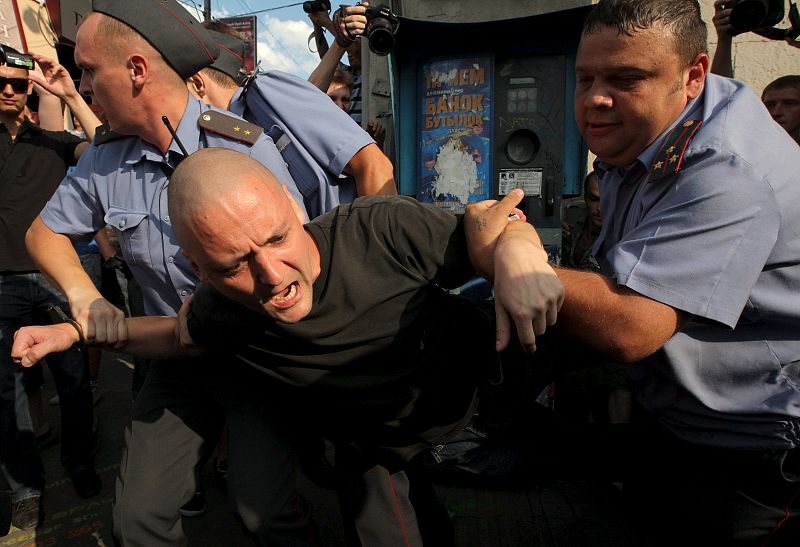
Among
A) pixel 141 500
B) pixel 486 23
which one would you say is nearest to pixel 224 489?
pixel 141 500

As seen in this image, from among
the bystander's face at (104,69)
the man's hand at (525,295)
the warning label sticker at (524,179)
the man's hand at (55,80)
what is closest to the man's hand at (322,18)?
the warning label sticker at (524,179)

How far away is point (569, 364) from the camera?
76.7 inches

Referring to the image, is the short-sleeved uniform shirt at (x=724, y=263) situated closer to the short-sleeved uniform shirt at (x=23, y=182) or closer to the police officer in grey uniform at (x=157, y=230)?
the police officer in grey uniform at (x=157, y=230)

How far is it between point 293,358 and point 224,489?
179 centimetres

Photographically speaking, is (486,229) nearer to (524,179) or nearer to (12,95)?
(524,179)

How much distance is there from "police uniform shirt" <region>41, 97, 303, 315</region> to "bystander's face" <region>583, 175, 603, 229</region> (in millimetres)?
1918

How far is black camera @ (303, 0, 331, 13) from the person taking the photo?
4086mm

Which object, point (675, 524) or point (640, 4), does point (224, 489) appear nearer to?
point (675, 524)

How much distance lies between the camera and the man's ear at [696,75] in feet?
5.01

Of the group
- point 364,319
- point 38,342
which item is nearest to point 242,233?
point 364,319

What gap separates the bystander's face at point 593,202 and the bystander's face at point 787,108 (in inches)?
39.2

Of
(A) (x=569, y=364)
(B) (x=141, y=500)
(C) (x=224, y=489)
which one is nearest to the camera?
(B) (x=141, y=500)

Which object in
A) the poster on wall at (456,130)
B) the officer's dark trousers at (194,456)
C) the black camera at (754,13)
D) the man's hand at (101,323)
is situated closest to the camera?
the officer's dark trousers at (194,456)

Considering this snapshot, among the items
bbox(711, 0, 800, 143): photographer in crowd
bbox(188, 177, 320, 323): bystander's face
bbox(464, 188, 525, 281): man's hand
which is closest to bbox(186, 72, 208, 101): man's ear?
bbox(188, 177, 320, 323): bystander's face
